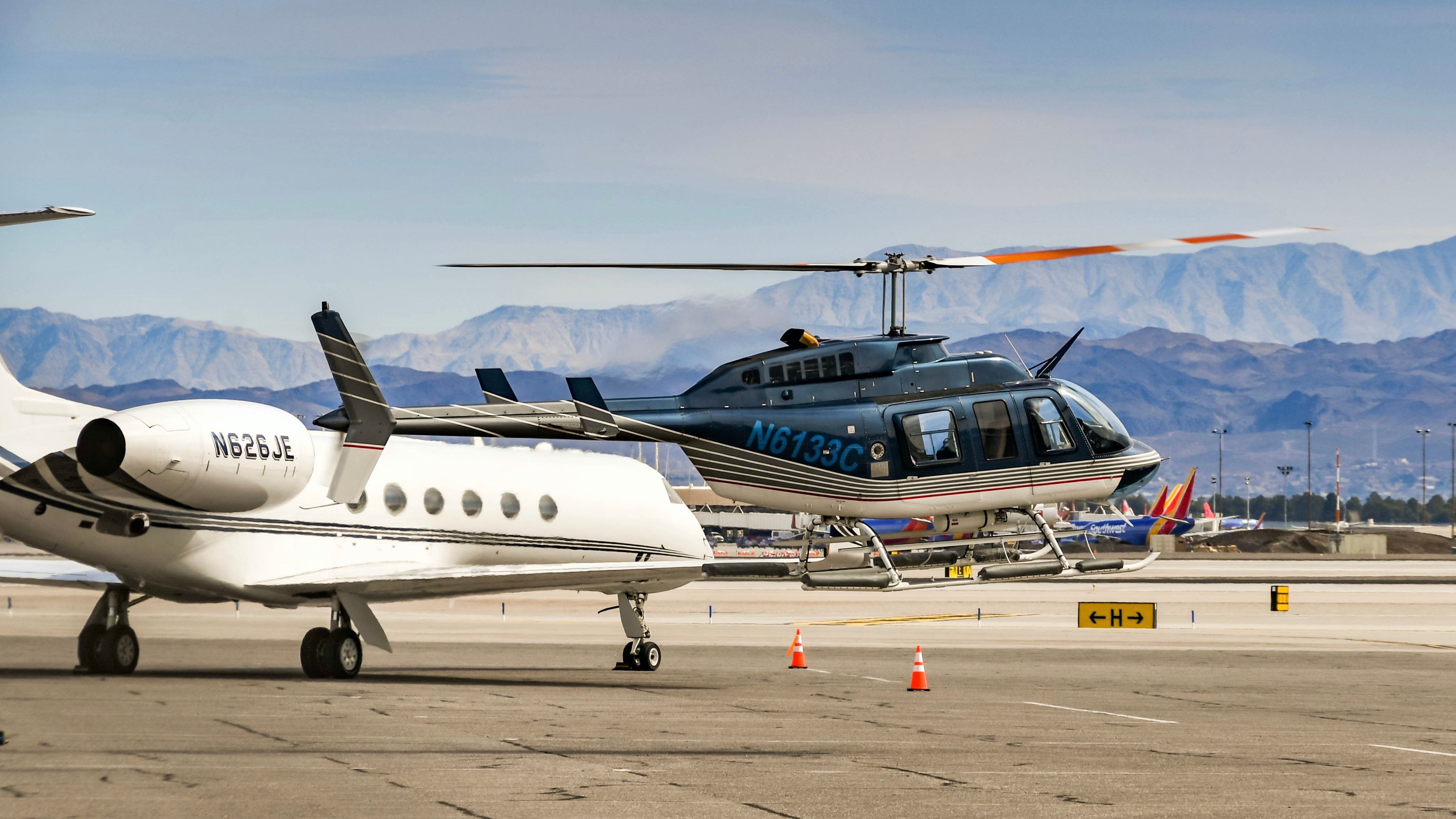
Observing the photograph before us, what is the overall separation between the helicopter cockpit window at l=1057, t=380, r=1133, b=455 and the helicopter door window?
119 centimetres

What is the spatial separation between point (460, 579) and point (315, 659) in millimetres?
2862

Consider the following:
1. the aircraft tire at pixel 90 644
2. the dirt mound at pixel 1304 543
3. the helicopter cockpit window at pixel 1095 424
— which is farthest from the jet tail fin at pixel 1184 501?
the aircraft tire at pixel 90 644

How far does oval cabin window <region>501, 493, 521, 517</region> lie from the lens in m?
28.5

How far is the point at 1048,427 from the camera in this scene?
2733cm

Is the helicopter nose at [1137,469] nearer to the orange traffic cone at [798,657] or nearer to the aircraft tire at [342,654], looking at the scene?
the orange traffic cone at [798,657]

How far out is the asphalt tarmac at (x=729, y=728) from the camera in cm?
1379

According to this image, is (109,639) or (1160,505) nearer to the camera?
(109,639)

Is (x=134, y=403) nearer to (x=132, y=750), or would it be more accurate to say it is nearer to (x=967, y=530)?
(x=132, y=750)

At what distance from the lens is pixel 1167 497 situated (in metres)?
134

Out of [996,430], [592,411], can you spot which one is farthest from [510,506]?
[996,430]

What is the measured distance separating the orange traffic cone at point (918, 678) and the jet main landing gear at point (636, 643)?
5103 mm

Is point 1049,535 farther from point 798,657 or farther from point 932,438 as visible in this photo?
point 798,657

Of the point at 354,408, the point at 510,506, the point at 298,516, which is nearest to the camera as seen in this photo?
the point at 354,408

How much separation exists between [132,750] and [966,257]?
17.0 meters
